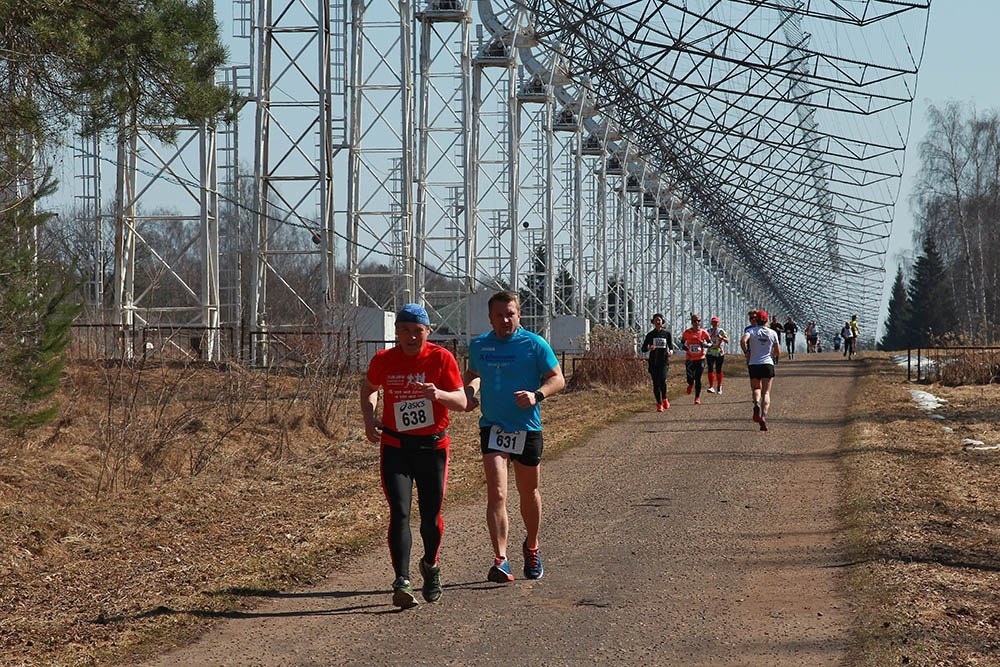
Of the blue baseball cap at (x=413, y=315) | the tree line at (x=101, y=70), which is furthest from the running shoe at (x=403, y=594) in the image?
the tree line at (x=101, y=70)

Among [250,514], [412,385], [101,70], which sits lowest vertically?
[250,514]

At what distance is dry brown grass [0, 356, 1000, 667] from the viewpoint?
7465 millimetres

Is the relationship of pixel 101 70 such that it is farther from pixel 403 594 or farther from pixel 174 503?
pixel 403 594

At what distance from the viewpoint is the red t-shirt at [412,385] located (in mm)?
8180

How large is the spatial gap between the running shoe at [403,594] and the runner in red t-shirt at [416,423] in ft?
0.54

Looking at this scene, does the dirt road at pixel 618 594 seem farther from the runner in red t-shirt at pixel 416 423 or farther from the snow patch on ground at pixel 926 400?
the snow patch on ground at pixel 926 400

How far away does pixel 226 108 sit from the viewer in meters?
11.0

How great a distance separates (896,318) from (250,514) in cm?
12798

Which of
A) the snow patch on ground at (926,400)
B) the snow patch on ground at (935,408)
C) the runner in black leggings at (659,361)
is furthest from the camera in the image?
the snow patch on ground at (926,400)

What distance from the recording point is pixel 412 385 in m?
8.19

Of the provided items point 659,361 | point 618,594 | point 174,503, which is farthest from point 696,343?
point 618,594

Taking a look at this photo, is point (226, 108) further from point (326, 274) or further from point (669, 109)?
point (669, 109)

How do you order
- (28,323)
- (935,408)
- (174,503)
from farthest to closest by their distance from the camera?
(935,408), (28,323), (174,503)

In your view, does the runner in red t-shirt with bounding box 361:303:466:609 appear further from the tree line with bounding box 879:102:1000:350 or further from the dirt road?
the tree line with bounding box 879:102:1000:350
